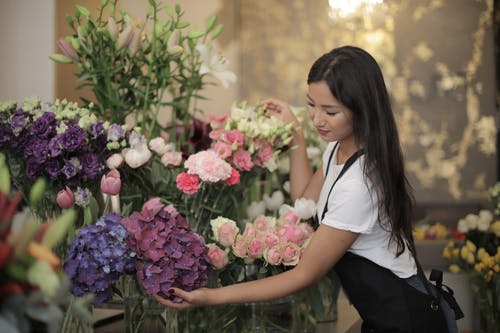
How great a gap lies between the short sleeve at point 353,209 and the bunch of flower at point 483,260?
1.12 meters

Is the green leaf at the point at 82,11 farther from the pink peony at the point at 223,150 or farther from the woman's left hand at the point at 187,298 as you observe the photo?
the woman's left hand at the point at 187,298

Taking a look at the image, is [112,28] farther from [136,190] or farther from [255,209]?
[255,209]

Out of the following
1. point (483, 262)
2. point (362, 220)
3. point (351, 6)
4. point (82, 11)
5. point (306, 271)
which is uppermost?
point (351, 6)

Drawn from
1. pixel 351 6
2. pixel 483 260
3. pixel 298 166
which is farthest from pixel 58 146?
pixel 351 6

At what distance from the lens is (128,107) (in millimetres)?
1666

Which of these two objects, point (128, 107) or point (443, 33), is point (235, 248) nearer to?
point (128, 107)

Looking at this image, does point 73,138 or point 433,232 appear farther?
point 433,232

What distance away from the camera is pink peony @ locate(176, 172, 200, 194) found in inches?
56.3

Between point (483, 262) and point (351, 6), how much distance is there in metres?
1.93

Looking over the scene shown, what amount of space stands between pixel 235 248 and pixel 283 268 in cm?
13

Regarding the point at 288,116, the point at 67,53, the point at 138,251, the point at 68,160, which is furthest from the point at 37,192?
the point at 288,116

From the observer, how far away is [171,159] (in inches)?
59.0

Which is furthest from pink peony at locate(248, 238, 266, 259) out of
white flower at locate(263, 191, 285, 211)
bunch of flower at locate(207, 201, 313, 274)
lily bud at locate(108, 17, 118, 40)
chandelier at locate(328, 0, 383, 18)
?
chandelier at locate(328, 0, 383, 18)

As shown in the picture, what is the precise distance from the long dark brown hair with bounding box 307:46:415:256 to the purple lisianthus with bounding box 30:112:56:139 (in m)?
0.57
